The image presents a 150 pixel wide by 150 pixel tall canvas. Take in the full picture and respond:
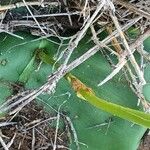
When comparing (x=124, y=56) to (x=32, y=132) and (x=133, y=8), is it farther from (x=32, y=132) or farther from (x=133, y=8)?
(x=32, y=132)

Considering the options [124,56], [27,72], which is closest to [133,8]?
[124,56]

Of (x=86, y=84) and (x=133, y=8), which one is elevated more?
(x=133, y=8)

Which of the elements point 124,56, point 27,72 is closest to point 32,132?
point 27,72

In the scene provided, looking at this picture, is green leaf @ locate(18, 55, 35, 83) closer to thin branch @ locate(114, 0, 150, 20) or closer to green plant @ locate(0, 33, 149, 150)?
green plant @ locate(0, 33, 149, 150)

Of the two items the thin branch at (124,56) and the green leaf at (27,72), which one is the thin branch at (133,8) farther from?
the green leaf at (27,72)

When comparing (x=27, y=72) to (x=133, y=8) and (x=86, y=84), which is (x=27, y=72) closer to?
(x=86, y=84)

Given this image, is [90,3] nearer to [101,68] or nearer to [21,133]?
[101,68]

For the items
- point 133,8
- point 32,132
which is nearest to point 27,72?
point 32,132

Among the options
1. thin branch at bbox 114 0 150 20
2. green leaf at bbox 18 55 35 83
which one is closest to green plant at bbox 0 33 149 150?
green leaf at bbox 18 55 35 83

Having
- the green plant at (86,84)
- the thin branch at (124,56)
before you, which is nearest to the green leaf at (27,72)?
the green plant at (86,84)

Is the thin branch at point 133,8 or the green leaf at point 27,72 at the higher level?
the thin branch at point 133,8

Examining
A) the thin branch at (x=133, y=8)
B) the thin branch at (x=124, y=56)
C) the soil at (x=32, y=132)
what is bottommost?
the soil at (x=32, y=132)

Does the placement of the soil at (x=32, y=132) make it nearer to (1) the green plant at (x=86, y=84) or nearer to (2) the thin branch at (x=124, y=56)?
(1) the green plant at (x=86, y=84)
